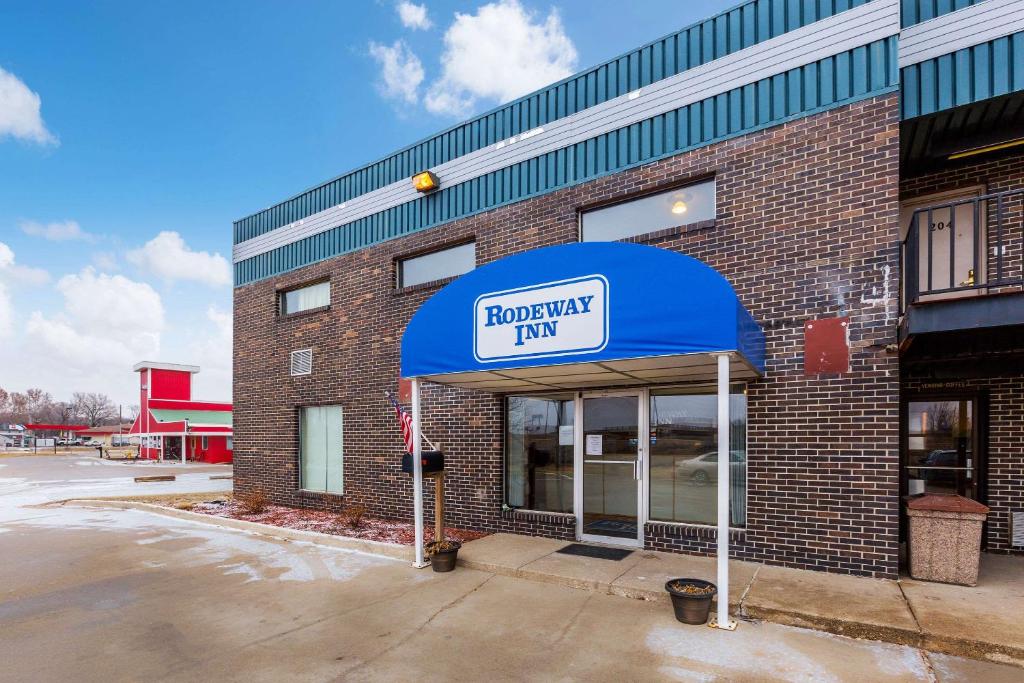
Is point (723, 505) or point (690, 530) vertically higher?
point (723, 505)

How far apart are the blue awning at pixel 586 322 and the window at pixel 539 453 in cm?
133

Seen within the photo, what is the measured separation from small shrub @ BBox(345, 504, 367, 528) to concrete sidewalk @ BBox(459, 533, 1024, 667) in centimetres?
312

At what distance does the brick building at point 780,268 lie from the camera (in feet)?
20.5

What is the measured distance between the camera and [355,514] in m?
9.98

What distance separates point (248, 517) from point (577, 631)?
8253mm

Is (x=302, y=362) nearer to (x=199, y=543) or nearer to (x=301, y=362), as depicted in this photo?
(x=301, y=362)

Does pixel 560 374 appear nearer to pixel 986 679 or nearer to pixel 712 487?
pixel 712 487

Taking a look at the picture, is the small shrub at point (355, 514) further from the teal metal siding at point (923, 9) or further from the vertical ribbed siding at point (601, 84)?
the teal metal siding at point (923, 9)

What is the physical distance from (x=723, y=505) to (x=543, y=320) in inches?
101

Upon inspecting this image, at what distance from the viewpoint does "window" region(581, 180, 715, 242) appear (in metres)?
7.66

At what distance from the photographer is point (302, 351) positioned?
12.3 metres

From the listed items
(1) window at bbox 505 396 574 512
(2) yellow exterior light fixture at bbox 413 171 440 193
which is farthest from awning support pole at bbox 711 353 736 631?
(2) yellow exterior light fixture at bbox 413 171 440 193

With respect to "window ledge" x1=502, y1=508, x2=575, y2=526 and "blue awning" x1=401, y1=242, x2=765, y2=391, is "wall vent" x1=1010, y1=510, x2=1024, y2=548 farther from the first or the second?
"window ledge" x1=502, y1=508, x2=575, y2=526

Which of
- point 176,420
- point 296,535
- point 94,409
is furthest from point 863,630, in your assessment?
point 94,409
